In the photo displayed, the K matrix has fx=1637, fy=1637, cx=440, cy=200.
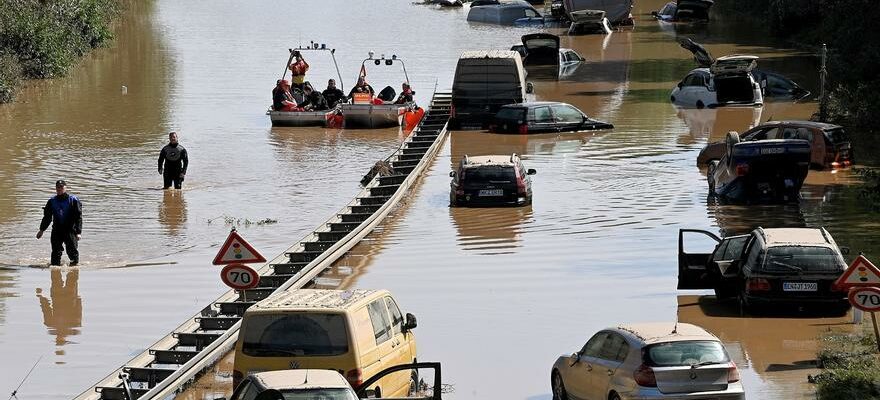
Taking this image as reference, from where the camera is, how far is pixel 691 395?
53.3 ft

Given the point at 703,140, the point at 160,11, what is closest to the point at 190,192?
the point at 703,140

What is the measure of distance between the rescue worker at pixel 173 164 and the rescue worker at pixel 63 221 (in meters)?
9.83

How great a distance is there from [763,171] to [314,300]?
1870 centimetres

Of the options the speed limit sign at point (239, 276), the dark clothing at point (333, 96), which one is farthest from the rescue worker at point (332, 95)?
the speed limit sign at point (239, 276)

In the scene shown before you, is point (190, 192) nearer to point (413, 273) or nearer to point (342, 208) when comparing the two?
point (342, 208)

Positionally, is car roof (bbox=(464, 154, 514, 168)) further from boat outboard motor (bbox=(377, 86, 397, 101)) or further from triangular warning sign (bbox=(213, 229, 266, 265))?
boat outboard motor (bbox=(377, 86, 397, 101))

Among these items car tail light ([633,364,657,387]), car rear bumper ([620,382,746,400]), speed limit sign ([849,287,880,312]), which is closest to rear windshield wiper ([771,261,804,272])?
speed limit sign ([849,287,880,312])

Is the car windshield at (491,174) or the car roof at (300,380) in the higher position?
the car roof at (300,380)

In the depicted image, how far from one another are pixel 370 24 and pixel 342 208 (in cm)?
6575

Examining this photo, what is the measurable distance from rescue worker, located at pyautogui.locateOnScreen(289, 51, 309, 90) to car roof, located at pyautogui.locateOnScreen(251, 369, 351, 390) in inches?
1537

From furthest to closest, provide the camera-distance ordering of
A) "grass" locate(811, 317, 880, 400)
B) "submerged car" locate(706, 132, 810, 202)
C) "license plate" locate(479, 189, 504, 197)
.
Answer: "license plate" locate(479, 189, 504, 197) → "submerged car" locate(706, 132, 810, 202) → "grass" locate(811, 317, 880, 400)

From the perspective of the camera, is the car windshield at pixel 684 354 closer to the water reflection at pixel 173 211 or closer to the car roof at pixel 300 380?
the car roof at pixel 300 380

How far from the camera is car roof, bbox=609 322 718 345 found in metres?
16.6

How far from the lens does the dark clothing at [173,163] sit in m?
38.5
